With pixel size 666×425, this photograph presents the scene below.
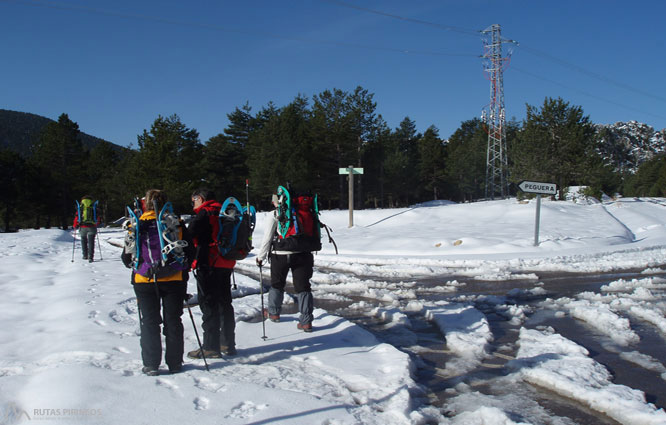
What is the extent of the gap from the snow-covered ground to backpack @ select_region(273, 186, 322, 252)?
44.2 inches

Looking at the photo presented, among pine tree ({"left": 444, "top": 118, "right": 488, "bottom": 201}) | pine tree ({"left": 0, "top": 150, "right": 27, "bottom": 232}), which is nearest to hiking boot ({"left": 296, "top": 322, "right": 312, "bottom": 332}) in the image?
pine tree ({"left": 0, "top": 150, "right": 27, "bottom": 232})

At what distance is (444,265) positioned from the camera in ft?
44.1

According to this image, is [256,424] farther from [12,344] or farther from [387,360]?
[12,344]

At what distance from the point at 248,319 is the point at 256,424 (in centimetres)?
354

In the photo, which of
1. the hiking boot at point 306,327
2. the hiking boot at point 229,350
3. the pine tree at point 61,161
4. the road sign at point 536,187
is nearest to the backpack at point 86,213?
the hiking boot at point 306,327

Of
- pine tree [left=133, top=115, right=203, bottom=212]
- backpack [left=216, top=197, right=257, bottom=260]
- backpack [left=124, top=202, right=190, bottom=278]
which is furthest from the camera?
pine tree [left=133, top=115, right=203, bottom=212]

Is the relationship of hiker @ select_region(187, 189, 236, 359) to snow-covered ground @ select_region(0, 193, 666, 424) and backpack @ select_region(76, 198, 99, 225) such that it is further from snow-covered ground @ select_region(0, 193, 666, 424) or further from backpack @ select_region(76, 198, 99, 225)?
backpack @ select_region(76, 198, 99, 225)

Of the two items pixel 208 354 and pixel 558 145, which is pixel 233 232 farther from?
pixel 558 145

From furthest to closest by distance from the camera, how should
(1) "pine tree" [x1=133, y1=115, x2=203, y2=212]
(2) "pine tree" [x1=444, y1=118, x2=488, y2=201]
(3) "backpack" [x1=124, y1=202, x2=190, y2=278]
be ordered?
1. (2) "pine tree" [x1=444, y1=118, x2=488, y2=201]
2. (1) "pine tree" [x1=133, y1=115, x2=203, y2=212]
3. (3) "backpack" [x1=124, y1=202, x2=190, y2=278]

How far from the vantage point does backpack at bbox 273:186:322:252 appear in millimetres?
5875

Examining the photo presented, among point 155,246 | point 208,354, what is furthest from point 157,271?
point 208,354

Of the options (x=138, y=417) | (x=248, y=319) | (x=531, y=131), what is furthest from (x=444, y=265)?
(x=531, y=131)

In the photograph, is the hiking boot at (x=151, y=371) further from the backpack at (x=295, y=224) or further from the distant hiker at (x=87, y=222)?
the distant hiker at (x=87, y=222)

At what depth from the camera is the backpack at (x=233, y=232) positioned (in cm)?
500
